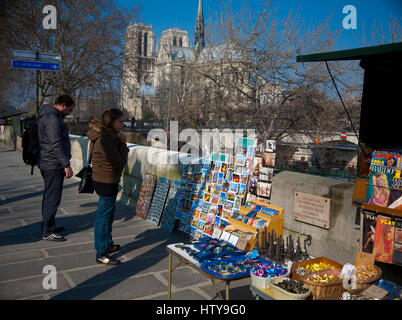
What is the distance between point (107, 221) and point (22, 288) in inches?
45.5

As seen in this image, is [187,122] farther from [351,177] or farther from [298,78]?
[351,177]

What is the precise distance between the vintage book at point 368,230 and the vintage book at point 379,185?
129 millimetres

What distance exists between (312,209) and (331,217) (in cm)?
25

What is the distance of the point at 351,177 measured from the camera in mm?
5582

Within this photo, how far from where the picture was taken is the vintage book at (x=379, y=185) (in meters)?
3.11

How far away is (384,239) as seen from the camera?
3.11 m

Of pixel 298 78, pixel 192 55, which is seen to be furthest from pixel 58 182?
pixel 192 55

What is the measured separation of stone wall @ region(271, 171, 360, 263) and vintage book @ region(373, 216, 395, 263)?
2.23 feet

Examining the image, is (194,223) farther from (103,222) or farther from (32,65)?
(32,65)

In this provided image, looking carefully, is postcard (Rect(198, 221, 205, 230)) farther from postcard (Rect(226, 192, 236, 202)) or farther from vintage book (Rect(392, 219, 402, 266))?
vintage book (Rect(392, 219, 402, 266))

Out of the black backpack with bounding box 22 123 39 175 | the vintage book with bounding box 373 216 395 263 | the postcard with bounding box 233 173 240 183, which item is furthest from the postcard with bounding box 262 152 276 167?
the black backpack with bounding box 22 123 39 175

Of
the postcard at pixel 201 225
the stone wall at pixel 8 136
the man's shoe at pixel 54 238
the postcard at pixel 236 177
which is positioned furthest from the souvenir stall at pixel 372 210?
the stone wall at pixel 8 136

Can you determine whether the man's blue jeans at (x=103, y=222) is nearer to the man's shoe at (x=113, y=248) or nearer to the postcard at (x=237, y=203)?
the man's shoe at (x=113, y=248)

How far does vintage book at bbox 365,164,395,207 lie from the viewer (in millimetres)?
3113
